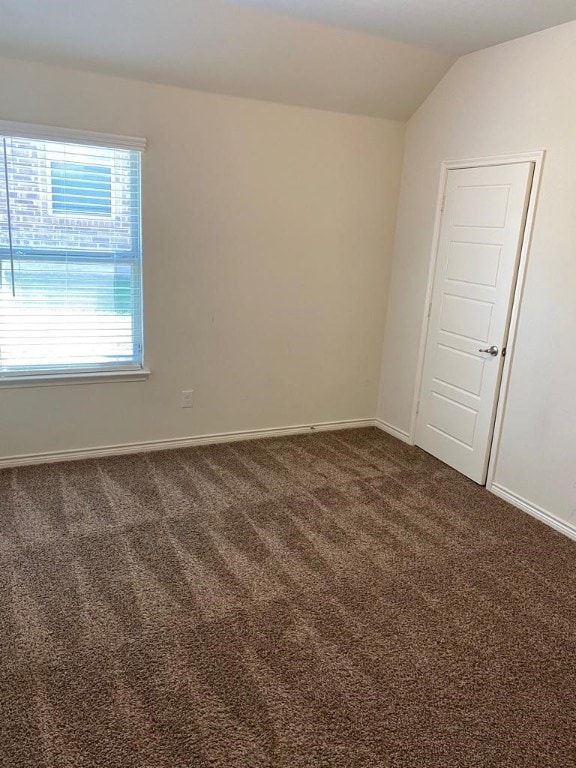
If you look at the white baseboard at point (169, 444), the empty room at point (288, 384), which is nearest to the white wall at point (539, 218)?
the empty room at point (288, 384)

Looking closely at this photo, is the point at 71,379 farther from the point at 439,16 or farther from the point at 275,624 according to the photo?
the point at 439,16

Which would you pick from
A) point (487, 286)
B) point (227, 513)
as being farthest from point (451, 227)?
point (227, 513)

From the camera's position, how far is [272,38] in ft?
10.4

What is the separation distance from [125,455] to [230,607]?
179 cm

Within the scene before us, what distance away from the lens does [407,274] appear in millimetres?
4270

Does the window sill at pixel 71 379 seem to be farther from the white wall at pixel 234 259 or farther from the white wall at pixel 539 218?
the white wall at pixel 539 218

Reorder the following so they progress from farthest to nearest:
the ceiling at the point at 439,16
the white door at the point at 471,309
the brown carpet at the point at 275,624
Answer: the white door at the point at 471,309 < the ceiling at the point at 439,16 < the brown carpet at the point at 275,624

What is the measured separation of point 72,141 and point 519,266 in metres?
2.74

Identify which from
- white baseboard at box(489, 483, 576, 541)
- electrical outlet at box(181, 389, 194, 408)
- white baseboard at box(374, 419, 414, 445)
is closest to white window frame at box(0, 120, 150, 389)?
electrical outlet at box(181, 389, 194, 408)

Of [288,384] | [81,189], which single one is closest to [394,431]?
[288,384]

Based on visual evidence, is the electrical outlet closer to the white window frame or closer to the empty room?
the empty room

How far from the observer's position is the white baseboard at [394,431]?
4371 millimetres

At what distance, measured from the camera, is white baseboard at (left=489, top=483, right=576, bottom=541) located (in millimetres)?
3076

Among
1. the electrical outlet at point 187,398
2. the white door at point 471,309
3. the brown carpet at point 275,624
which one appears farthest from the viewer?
the electrical outlet at point 187,398
